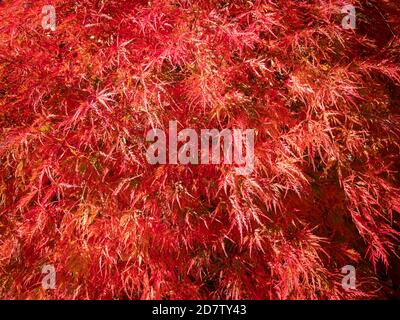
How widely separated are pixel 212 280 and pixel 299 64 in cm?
86

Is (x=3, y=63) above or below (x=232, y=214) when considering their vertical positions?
above

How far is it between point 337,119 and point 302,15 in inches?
16.5

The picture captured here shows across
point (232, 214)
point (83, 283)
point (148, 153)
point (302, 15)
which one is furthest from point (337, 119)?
point (83, 283)

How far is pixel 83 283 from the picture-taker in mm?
1366

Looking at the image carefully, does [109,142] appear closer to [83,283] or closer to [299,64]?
[83,283]

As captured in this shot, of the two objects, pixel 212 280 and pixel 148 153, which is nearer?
pixel 148 153

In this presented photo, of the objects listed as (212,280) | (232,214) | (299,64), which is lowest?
(212,280)

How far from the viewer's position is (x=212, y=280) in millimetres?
1446

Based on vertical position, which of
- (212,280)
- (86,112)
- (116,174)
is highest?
(86,112)

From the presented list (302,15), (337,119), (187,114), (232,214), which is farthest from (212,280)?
(302,15)

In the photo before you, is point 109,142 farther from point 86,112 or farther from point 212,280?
point 212,280

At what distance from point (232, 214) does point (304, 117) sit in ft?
1.48

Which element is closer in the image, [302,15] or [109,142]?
[109,142]

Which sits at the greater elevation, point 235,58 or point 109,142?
point 235,58
